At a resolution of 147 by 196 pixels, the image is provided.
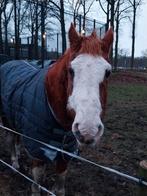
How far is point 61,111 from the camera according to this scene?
12.6ft

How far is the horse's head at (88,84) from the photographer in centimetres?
281

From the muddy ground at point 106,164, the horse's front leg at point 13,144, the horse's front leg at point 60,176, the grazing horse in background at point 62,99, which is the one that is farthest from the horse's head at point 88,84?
the horse's front leg at point 13,144

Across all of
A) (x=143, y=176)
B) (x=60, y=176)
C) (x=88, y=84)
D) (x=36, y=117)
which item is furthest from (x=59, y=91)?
(x=143, y=176)

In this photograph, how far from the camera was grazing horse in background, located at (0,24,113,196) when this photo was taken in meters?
2.90

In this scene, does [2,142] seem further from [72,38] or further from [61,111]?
[72,38]

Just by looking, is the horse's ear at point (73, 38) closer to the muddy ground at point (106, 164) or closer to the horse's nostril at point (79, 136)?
the horse's nostril at point (79, 136)

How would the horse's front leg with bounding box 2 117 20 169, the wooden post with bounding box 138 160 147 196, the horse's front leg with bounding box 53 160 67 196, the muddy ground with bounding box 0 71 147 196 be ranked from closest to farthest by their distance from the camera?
the wooden post with bounding box 138 160 147 196, the horse's front leg with bounding box 53 160 67 196, the muddy ground with bounding box 0 71 147 196, the horse's front leg with bounding box 2 117 20 169

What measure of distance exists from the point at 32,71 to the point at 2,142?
2.49 metres

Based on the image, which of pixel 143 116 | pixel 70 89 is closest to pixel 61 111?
pixel 70 89

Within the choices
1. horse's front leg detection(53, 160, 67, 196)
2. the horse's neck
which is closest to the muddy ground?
horse's front leg detection(53, 160, 67, 196)

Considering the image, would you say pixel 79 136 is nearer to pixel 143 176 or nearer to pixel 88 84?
pixel 88 84

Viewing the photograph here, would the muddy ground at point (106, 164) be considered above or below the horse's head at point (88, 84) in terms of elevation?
below

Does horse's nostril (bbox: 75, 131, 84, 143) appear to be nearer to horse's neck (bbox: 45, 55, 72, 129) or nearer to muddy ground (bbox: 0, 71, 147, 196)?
horse's neck (bbox: 45, 55, 72, 129)

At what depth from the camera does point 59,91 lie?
378cm
